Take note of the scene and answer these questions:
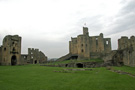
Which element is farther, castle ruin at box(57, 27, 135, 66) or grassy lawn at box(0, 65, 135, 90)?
castle ruin at box(57, 27, 135, 66)

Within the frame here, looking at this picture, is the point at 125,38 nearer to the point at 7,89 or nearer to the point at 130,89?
the point at 130,89

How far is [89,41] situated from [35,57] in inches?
990

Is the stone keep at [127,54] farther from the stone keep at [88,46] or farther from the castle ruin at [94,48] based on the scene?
the stone keep at [88,46]

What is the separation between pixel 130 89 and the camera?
860cm

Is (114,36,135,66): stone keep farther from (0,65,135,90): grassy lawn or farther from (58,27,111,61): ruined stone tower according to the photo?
(0,65,135,90): grassy lawn

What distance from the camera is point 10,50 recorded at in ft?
132

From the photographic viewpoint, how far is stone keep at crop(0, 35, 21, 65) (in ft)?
131

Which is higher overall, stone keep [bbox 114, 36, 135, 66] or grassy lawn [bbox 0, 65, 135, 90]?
stone keep [bbox 114, 36, 135, 66]

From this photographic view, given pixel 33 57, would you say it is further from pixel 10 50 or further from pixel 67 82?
pixel 67 82

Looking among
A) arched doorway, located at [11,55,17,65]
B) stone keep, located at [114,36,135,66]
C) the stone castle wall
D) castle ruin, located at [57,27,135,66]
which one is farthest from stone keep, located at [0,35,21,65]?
stone keep, located at [114,36,135,66]

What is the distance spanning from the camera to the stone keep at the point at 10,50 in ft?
131

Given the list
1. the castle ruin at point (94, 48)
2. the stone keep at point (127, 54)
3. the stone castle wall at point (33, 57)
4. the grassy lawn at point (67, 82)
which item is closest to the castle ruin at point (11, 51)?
the stone castle wall at point (33, 57)

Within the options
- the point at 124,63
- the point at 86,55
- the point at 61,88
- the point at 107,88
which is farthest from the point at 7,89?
the point at 86,55

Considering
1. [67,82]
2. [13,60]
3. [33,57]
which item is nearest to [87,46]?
[33,57]
